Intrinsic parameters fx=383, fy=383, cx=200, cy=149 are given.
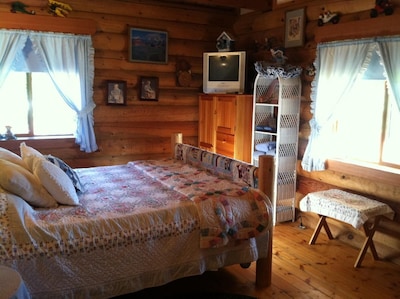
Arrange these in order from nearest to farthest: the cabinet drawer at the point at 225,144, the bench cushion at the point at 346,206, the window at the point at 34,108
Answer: the bench cushion at the point at 346,206 → the window at the point at 34,108 → the cabinet drawer at the point at 225,144

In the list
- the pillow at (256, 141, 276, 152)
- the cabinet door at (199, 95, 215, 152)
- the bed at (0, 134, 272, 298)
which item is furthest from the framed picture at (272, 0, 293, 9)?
the bed at (0, 134, 272, 298)

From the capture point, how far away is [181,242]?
2.37 meters

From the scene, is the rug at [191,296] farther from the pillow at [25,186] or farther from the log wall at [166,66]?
the log wall at [166,66]

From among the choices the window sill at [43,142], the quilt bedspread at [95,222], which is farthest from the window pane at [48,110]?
the quilt bedspread at [95,222]

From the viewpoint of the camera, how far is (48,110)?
4.27 metres

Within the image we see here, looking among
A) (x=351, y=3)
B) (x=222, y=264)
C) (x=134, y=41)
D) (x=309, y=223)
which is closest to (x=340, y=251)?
(x=309, y=223)

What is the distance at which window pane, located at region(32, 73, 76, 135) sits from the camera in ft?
13.8

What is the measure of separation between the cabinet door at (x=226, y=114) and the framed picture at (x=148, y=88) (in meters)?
0.79

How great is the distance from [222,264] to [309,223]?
73.4 inches

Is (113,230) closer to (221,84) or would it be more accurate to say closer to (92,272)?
(92,272)

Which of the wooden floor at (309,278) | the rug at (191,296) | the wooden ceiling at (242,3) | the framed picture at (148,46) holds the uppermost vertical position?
the wooden ceiling at (242,3)

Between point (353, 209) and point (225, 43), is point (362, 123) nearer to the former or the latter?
point (353, 209)

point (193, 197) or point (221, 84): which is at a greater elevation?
point (221, 84)

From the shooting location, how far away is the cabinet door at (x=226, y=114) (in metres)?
4.38
